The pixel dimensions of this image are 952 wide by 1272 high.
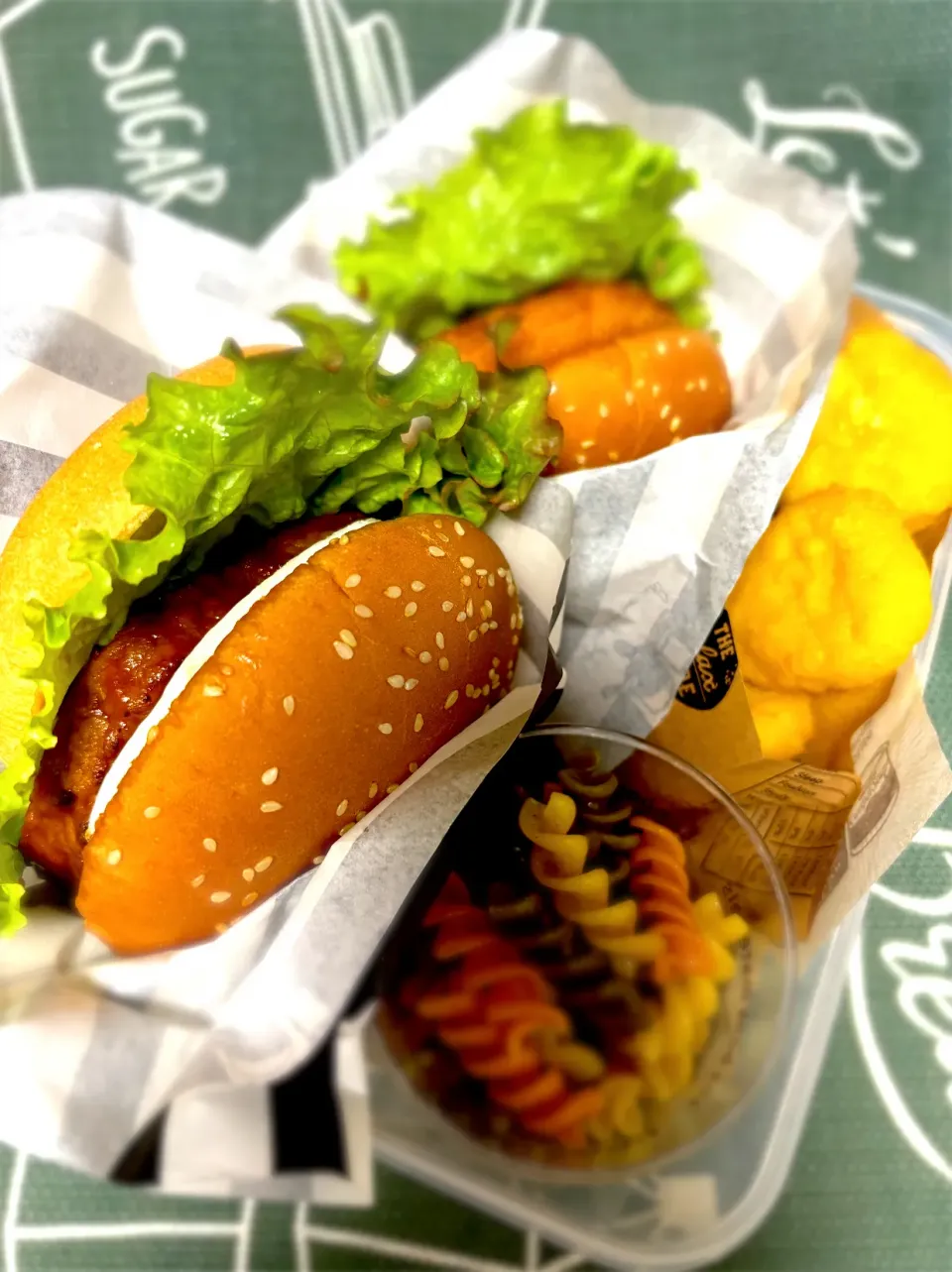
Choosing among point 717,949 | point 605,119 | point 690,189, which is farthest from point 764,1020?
point 605,119

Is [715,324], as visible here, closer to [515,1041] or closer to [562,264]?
[562,264]

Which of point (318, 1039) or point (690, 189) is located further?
point (690, 189)

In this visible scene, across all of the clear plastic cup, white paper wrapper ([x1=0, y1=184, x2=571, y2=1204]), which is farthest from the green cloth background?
the clear plastic cup

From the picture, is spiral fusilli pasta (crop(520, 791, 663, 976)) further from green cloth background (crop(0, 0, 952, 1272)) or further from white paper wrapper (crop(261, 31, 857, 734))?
green cloth background (crop(0, 0, 952, 1272))

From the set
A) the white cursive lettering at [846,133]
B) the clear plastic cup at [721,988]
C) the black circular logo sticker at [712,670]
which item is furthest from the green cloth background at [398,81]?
the clear plastic cup at [721,988]

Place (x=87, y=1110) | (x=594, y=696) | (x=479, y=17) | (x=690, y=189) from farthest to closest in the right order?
(x=479, y=17), (x=690, y=189), (x=594, y=696), (x=87, y=1110)

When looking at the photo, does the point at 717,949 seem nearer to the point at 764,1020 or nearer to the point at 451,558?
the point at 764,1020
